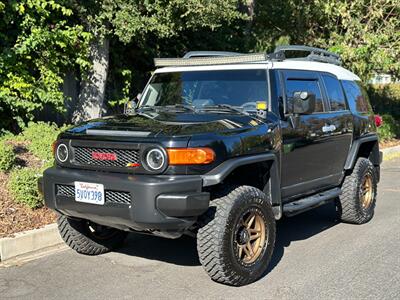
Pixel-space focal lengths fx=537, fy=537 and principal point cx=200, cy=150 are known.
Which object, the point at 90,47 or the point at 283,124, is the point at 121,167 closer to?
the point at 283,124

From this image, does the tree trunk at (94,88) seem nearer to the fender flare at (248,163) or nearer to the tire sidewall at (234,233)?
the fender flare at (248,163)

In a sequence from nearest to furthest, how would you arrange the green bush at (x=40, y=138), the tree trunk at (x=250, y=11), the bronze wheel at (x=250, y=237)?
the bronze wheel at (x=250, y=237) < the green bush at (x=40, y=138) < the tree trunk at (x=250, y=11)

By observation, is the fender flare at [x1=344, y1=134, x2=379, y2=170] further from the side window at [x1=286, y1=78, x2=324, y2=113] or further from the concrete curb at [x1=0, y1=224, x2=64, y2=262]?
the concrete curb at [x1=0, y1=224, x2=64, y2=262]

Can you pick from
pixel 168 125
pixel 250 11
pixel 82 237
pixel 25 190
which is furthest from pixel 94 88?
pixel 168 125

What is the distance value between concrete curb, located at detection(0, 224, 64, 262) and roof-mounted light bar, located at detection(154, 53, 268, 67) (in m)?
2.21

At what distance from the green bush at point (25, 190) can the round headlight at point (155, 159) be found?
2475mm

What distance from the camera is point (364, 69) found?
1209 cm

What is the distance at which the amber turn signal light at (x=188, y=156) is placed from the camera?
421 cm

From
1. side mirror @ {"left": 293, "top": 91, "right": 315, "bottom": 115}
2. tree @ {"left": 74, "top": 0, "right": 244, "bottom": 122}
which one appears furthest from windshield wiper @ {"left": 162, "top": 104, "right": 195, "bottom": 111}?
tree @ {"left": 74, "top": 0, "right": 244, "bottom": 122}

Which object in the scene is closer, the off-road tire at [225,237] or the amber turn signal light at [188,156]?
the amber turn signal light at [188,156]

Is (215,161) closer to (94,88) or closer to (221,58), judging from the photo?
(221,58)

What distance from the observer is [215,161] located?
4.36m

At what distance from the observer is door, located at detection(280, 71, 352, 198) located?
17.8ft

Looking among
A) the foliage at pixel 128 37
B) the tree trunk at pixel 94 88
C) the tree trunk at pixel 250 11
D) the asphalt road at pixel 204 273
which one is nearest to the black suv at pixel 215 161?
the asphalt road at pixel 204 273
